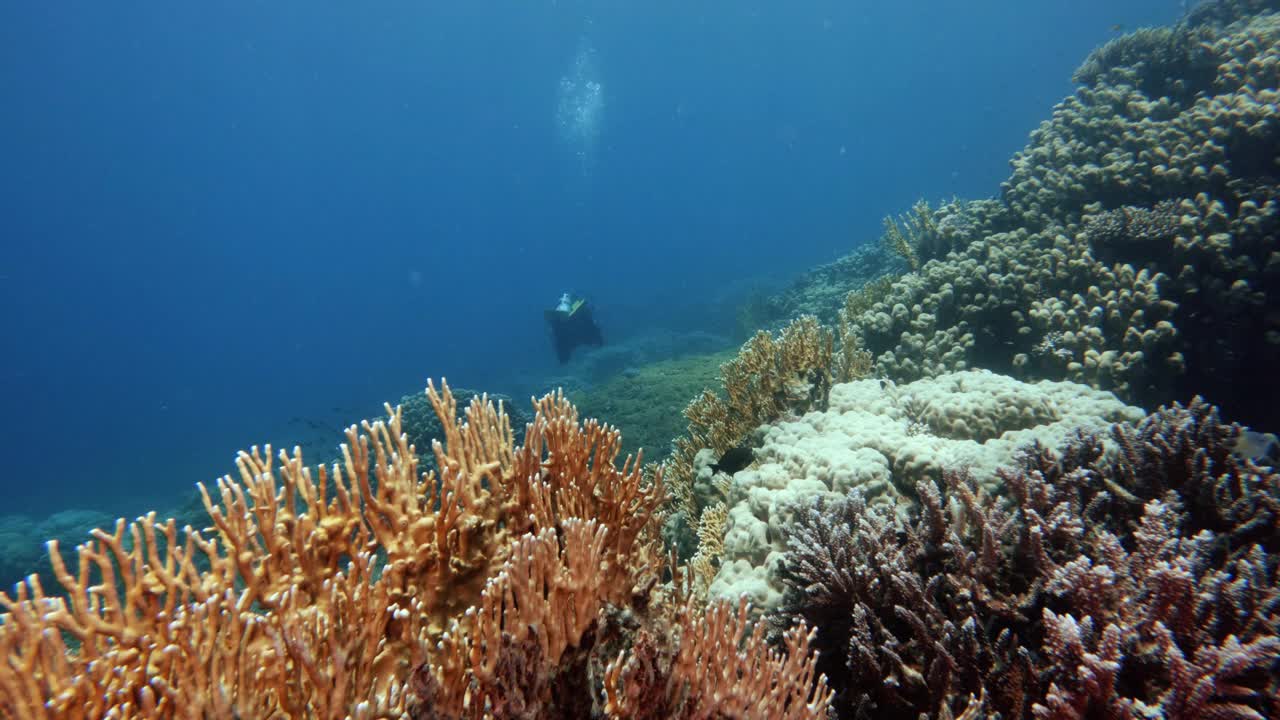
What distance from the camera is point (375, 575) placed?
9570mm

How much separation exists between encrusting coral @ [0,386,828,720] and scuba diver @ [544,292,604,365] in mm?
18331

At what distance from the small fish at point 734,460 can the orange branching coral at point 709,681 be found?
4028mm

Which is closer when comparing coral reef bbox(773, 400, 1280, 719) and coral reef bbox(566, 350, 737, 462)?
coral reef bbox(773, 400, 1280, 719)

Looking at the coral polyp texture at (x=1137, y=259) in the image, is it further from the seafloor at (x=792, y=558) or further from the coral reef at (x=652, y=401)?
the coral reef at (x=652, y=401)

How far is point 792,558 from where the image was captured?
3.57 m

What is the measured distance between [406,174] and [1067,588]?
174605 millimetres

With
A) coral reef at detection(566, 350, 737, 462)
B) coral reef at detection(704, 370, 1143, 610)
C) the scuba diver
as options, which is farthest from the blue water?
coral reef at detection(704, 370, 1143, 610)

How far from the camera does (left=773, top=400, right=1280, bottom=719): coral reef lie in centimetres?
231

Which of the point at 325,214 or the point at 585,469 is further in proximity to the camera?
the point at 325,214

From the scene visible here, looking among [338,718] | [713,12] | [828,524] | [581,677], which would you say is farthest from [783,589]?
[713,12]

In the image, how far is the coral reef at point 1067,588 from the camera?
2307mm

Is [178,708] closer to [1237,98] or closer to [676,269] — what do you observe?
[1237,98]

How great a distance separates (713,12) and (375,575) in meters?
148

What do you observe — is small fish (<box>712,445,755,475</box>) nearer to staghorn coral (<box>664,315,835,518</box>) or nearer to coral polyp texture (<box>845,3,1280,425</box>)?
staghorn coral (<box>664,315,835,518</box>)
